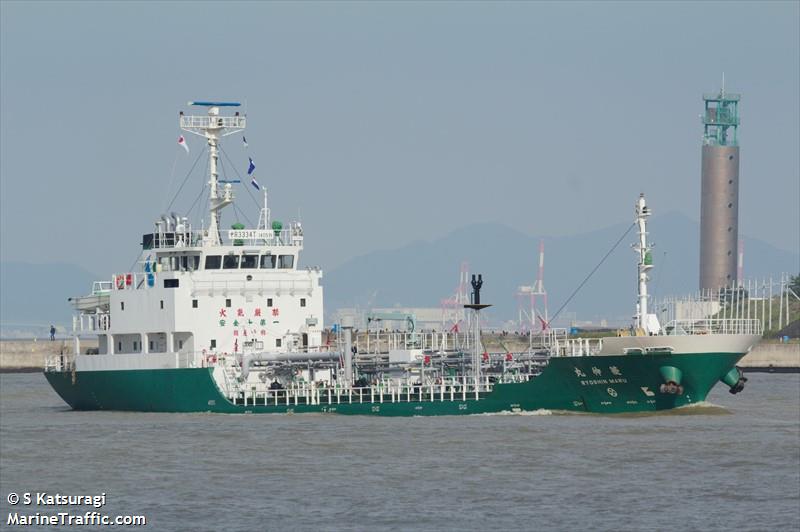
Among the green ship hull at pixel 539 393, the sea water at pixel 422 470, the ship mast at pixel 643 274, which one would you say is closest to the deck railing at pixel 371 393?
the green ship hull at pixel 539 393

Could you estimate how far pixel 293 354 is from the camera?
5719 centimetres

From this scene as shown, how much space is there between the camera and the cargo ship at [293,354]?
52188 mm

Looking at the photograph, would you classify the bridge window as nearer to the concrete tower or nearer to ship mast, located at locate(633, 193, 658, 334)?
ship mast, located at locate(633, 193, 658, 334)

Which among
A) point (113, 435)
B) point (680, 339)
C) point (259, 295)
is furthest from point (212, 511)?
point (259, 295)

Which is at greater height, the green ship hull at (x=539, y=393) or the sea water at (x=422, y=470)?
the green ship hull at (x=539, y=393)

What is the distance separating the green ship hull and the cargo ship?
0.05 m

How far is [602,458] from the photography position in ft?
138

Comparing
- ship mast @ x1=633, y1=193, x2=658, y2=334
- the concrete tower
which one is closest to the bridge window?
ship mast @ x1=633, y1=193, x2=658, y2=334

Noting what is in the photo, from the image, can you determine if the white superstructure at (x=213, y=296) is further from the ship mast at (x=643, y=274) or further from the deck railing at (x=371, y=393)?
the ship mast at (x=643, y=274)

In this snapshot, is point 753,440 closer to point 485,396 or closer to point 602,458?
point 602,458

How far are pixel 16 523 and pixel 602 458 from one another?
1545 centimetres

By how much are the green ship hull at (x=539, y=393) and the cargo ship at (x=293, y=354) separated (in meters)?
0.05

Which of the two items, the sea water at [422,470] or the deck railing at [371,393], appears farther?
the deck railing at [371,393]

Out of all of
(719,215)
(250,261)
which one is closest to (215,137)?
(250,261)
